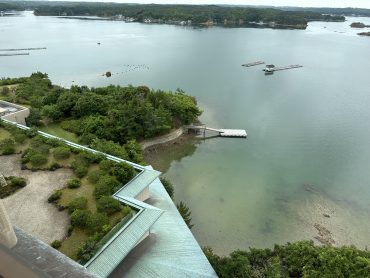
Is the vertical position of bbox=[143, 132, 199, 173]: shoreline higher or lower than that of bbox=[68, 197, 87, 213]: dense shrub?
lower

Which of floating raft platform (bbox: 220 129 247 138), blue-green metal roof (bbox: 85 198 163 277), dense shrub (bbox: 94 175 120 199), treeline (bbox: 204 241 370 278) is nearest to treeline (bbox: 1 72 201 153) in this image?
floating raft platform (bbox: 220 129 247 138)

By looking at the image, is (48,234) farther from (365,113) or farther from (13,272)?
(365,113)

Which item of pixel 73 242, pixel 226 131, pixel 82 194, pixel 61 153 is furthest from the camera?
pixel 226 131

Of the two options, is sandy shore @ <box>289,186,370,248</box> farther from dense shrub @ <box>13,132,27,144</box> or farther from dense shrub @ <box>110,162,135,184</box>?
dense shrub @ <box>13,132,27,144</box>

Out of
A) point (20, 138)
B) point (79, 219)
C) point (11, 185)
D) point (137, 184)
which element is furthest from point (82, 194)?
point (20, 138)

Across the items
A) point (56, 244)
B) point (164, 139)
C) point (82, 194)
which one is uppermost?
point (82, 194)

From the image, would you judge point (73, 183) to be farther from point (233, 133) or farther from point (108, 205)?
point (233, 133)
